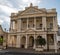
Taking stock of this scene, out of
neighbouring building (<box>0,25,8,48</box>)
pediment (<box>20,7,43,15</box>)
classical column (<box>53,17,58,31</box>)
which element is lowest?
neighbouring building (<box>0,25,8,48</box>)

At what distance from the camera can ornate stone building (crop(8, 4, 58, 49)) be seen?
4009cm

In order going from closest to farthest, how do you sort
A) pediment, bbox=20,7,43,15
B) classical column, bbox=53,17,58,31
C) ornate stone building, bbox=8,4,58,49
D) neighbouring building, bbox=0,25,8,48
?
classical column, bbox=53,17,58,31
ornate stone building, bbox=8,4,58,49
pediment, bbox=20,7,43,15
neighbouring building, bbox=0,25,8,48

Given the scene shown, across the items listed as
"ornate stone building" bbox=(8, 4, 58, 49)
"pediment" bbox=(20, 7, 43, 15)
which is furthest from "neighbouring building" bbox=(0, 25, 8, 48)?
"pediment" bbox=(20, 7, 43, 15)

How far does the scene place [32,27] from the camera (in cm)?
4291

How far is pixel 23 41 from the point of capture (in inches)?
1732

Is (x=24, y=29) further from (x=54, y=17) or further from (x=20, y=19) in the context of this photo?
(x=54, y=17)

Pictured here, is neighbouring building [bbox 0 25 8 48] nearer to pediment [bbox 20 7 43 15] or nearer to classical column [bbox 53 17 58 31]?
pediment [bbox 20 7 43 15]

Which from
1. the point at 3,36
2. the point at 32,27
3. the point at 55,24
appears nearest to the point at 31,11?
the point at 32,27

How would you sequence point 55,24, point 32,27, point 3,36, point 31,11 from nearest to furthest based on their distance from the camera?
point 55,24
point 31,11
point 32,27
point 3,36

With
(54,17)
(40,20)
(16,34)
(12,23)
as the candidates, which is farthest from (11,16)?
(54,17)

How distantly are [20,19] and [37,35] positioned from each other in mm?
7807

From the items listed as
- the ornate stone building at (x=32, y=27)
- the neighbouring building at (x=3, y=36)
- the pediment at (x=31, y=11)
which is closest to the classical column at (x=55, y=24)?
the ornate stone building at (x=32, y=27)

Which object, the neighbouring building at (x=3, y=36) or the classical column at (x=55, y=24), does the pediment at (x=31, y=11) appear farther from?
the neighbouring building at (x=3, y=36)

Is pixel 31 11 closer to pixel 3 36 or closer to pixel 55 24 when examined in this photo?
pixel 55 24
